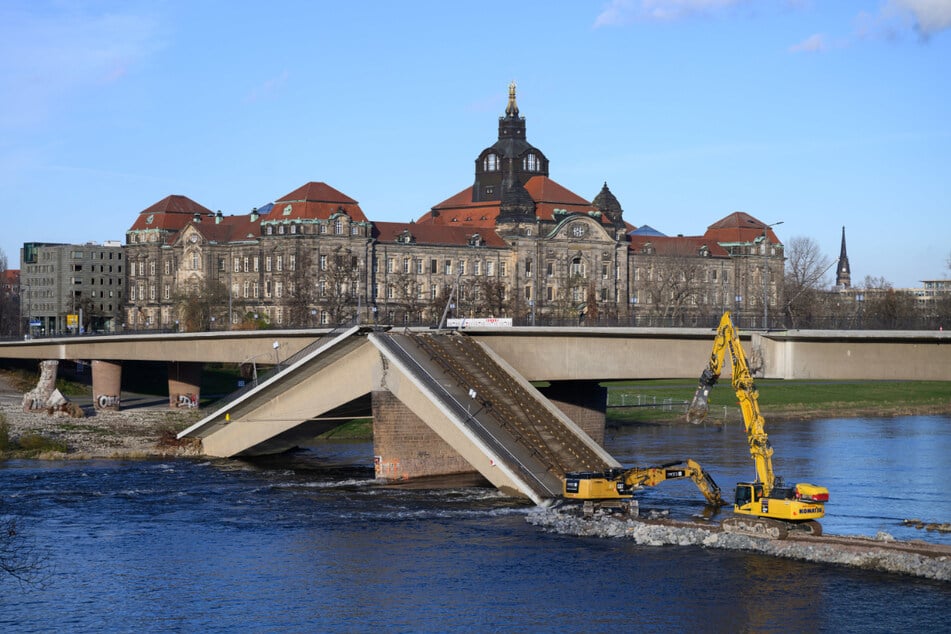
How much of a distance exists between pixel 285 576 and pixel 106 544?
9358 mm

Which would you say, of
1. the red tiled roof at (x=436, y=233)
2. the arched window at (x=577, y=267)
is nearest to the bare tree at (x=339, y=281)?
the red tiled roof at (x=436, y=233)

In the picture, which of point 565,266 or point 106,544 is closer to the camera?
point 106,544

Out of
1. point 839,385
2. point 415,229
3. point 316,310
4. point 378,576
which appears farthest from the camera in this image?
point 415,229

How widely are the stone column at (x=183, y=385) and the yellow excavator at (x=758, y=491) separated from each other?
56.9m

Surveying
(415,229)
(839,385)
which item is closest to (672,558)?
(839,385)

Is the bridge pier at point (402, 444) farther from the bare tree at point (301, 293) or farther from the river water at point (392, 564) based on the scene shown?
the bare tree at point (301, 293)

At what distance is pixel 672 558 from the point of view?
2044 inches

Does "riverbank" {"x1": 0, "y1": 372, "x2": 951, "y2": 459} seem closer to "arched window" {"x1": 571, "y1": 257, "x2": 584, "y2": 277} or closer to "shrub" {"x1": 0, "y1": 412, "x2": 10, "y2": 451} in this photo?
"shrub" {"x1": 0, "y1": 412, "x2": 10, "y2": 451}

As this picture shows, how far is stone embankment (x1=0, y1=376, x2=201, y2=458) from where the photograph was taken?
3268 inches

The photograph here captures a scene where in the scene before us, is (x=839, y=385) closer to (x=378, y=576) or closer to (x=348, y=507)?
(x=348, y=507)

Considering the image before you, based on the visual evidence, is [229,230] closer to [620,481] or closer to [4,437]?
[4,437]

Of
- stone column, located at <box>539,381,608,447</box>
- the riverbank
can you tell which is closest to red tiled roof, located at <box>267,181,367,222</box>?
the riverbank

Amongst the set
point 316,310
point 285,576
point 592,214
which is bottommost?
point 285,576

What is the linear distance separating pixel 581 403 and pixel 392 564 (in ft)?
99.5
